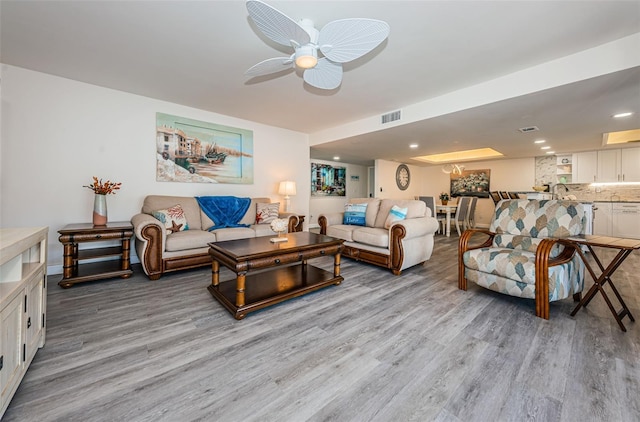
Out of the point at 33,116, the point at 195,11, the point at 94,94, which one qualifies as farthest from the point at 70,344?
the point at 94,94

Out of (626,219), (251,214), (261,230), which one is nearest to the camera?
(261,230)

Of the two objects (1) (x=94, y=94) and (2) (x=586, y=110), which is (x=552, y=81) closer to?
(2) (x=586, y=110)

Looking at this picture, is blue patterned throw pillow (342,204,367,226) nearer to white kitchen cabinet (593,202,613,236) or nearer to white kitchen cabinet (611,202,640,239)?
white kitchen cabinet (593,202,613,236)

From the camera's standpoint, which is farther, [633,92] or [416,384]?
[633,92]

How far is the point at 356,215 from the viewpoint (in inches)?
168

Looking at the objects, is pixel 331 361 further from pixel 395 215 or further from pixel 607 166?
pixel 607 166

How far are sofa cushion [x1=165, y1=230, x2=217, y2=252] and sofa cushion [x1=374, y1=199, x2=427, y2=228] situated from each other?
2.51 metres

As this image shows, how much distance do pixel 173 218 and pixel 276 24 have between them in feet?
9.07

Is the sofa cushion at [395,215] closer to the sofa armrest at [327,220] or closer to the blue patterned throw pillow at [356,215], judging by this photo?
the blue patterned throw pillow at [356,215]

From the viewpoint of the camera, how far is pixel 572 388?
4.46 ft

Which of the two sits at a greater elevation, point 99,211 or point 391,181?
point 391,181

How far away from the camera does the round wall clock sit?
860cm

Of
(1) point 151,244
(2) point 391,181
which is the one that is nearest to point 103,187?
(1) point 151,244

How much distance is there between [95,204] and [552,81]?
17.5ft
